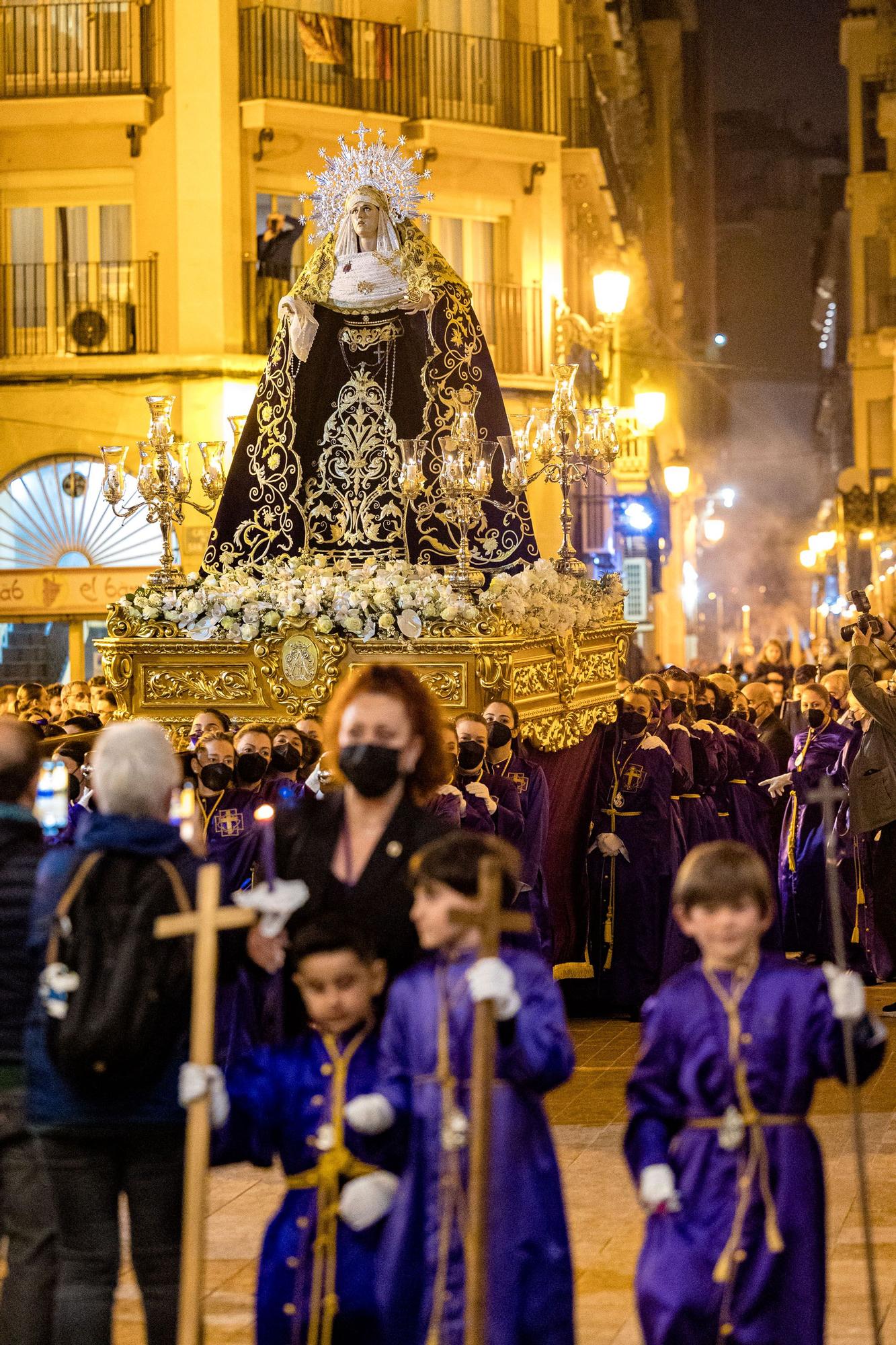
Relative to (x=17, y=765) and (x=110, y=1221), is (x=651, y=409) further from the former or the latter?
(x=110, y=1221)

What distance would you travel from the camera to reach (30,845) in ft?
15.8

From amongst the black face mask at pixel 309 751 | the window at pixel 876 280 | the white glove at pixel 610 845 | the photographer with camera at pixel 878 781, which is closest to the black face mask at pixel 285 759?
the black face mask at pixel 309 751

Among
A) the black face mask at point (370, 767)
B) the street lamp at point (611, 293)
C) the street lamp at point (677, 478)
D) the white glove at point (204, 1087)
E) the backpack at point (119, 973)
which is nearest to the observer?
the white glove at point (204, 1087)

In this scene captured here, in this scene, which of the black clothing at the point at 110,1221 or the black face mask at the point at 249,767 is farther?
the black face mask at the point at 249,767

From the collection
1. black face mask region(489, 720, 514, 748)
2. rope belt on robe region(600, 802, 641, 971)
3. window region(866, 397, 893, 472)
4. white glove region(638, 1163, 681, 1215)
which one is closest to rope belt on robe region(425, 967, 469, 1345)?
white glove region(638, 1163, 681, 1215)

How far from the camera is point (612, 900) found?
36.6 feet

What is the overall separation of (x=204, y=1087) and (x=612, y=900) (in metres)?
7.16

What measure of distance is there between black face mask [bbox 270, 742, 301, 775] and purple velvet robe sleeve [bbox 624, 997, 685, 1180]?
187 inches

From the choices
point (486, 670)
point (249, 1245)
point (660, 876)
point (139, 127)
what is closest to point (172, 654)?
point (486, 670)

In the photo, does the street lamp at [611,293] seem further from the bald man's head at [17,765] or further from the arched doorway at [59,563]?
the bald man's head at [17,765]

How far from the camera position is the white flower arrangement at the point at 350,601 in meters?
10.2

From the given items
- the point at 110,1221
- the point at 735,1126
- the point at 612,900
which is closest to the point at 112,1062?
the point at 110,1221

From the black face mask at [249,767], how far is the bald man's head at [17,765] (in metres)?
3.46

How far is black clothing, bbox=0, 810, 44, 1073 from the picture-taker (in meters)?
4.72
